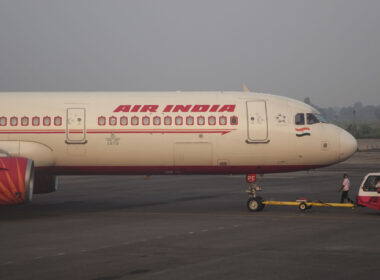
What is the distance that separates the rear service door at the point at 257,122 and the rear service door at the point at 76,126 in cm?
728

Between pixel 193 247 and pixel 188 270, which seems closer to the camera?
pixel 188 270

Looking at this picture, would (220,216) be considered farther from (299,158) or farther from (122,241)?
(122,241)

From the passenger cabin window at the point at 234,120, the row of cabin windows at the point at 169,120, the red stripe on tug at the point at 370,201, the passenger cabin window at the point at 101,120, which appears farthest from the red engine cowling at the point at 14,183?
the red stripe on tug at the point at 370,201

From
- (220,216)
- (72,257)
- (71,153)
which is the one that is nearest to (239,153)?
(220,216)

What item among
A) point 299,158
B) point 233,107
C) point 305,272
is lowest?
point 305,272

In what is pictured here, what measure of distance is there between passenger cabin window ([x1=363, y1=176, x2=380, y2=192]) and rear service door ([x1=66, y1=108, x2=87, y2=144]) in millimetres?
12243

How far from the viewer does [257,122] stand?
28297 millimetres

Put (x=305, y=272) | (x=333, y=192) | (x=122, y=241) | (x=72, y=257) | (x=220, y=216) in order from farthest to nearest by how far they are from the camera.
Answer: (x=333, y=192), (x=220, y=216), (x=122, y=241), (x=72, y=257), (x=305, y=272)

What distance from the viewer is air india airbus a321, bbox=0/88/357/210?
2806cm

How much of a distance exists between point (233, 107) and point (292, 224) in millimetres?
6713

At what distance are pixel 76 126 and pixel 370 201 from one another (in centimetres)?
1301

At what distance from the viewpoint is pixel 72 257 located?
17.8 meters

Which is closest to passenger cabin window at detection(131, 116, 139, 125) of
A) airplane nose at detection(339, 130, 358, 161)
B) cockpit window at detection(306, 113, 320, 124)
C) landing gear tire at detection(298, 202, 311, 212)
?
cockpit window at detection(306, 113, 320, 124)

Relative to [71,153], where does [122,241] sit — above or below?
below
